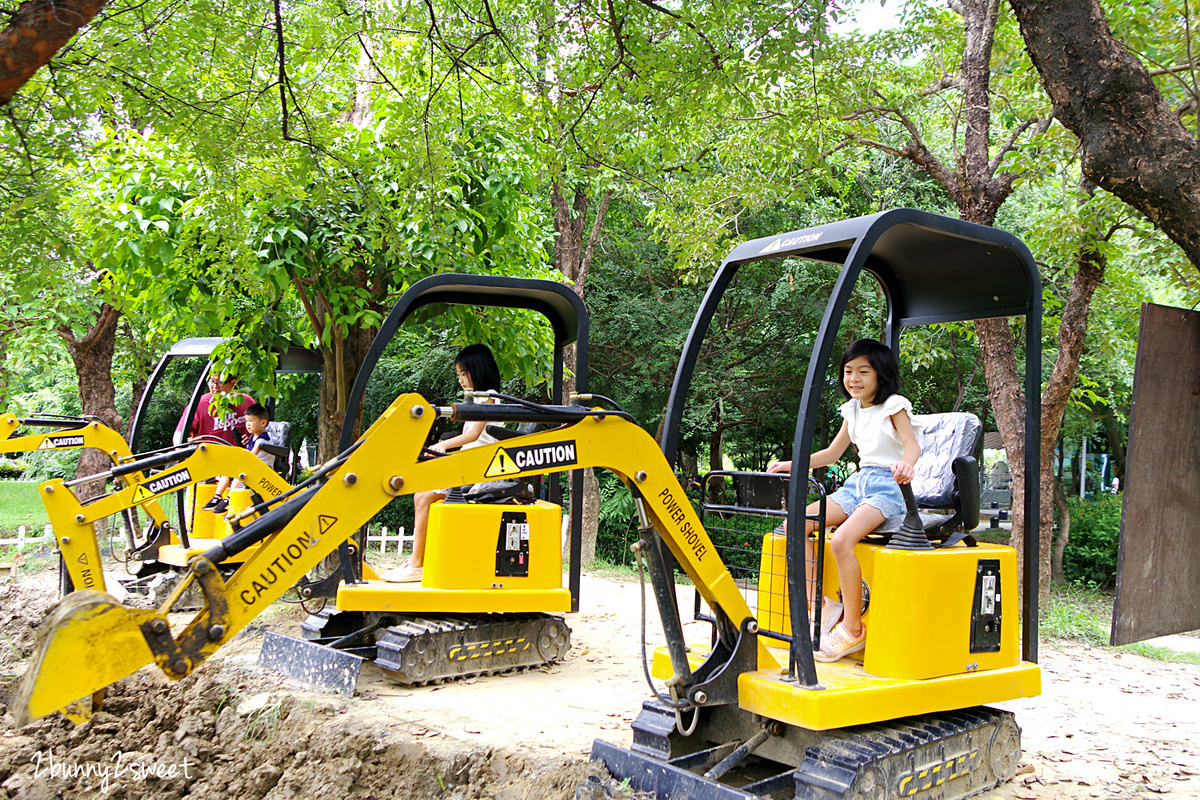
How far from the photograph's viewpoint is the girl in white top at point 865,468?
4129 millimetres

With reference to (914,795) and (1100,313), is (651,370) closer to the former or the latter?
(1100,313)

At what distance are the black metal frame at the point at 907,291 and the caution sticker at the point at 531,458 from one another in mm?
653

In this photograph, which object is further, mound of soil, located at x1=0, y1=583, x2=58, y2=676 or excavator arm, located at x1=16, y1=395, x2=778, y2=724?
mound of soil, located at x1=0, y1=583, x2=58, y2=676

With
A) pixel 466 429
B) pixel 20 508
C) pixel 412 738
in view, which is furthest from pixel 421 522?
pixel 20 508

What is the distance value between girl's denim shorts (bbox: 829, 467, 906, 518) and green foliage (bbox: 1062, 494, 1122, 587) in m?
14.1

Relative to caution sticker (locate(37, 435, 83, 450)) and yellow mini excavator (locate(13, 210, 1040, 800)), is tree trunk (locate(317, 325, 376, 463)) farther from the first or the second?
yellow mini excavator (locate(13, 210, 1040, 800))

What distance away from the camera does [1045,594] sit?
11000 mm

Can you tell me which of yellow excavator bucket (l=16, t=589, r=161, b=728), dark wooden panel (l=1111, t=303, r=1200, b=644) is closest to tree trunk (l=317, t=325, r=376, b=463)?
yellow excavator bucket (l=16, t=589, r=161, b=728)

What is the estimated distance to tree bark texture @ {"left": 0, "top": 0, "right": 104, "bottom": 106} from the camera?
12.7 feet

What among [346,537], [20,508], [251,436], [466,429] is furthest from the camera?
[20,508]

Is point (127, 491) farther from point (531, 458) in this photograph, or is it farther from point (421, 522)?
point (531, 458)

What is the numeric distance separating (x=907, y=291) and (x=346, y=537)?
3.51 meters

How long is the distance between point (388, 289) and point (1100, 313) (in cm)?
848

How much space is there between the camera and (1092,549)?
661 inches
